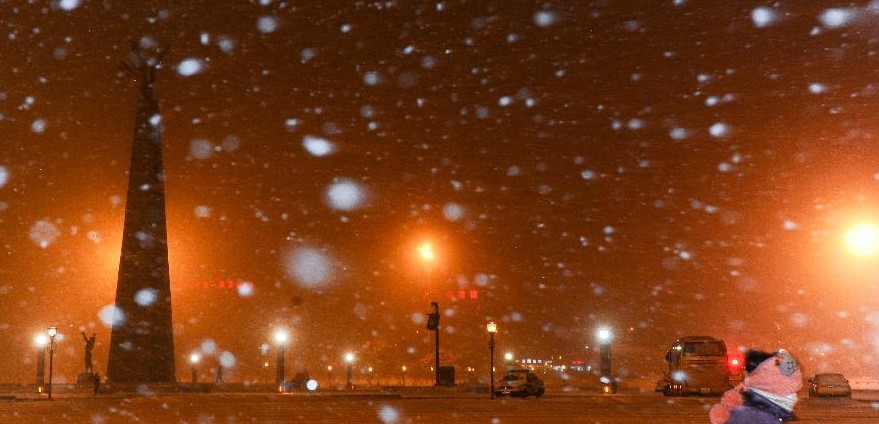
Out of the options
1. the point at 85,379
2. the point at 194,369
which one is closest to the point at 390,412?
the point at 85,379

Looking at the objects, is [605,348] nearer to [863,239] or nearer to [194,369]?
[863,239]

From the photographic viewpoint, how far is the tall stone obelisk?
46.1m

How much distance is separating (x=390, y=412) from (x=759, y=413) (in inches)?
906

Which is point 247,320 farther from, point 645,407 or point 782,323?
point 645,407

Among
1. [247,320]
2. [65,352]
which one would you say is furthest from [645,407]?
[247,320]

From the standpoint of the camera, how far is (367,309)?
95.1 meters

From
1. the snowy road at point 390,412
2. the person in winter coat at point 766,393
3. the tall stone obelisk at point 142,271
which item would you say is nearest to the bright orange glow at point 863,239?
the snowy road at point 390,412

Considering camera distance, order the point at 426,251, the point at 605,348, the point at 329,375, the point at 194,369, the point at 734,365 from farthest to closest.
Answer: the point at 329,375 < the point at 194,369 < the point at 605,348 < the point at 734,365 < the point at 426,251

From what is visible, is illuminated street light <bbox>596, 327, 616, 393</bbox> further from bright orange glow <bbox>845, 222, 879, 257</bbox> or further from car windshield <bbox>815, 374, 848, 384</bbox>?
bright orange glow <bbox>845, 222, 879, 257</bbox>

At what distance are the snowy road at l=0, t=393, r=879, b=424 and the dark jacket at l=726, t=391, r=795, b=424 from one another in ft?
59.7

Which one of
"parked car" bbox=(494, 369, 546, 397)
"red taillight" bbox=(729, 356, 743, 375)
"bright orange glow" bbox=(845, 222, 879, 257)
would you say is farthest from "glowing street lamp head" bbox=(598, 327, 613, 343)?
"bright orange glow" bbox=(845, 222, 879, 257)

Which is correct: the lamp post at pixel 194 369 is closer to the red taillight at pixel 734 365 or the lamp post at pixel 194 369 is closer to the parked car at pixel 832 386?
the red taillight at pixel 734 365

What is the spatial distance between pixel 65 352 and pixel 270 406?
148 feet

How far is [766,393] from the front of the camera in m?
4.77
